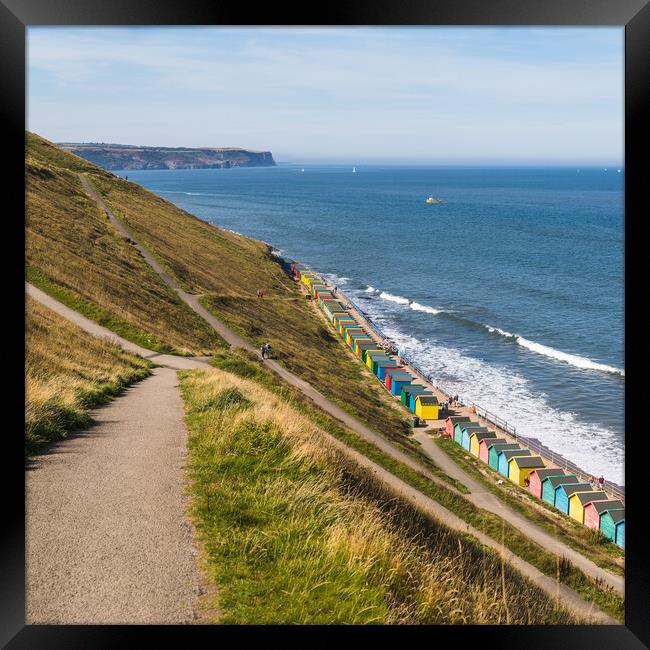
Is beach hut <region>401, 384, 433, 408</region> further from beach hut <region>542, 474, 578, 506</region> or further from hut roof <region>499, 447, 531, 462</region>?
beach hut <region>542, 474, 578, 506</region>

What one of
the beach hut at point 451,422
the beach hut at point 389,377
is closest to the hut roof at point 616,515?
the beach hut at point 451,422

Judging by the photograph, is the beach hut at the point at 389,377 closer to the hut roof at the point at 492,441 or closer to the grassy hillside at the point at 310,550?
the hut roof at the point at 492,441

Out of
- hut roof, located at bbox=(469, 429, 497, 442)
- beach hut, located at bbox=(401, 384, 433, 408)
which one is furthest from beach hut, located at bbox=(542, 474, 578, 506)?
beach hut, located at bbox=(401, 384, 433, 408)

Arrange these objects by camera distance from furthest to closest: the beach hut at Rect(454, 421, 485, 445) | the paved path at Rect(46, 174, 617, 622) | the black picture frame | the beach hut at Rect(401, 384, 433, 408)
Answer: the beach hut at Rect(401, 384, 433, 408) → the beach hut at Rect(454, 421, 485, 445) → the paved path at Rect(46, 174, 617, 622) → the black picture frame

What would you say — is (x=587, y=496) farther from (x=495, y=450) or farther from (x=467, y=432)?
(x=467, y=432)

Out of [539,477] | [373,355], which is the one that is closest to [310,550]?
[539,477]
